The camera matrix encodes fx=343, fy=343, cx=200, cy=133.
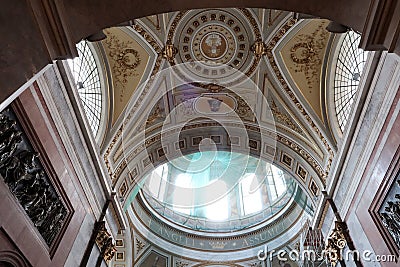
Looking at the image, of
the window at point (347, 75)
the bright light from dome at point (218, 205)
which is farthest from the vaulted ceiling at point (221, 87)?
the bright light from dome at point (218, 205)

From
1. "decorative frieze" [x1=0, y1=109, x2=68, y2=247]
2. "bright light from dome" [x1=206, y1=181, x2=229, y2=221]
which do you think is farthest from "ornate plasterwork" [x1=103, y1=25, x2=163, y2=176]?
"bright light from dome" [x1=206, y1=181, x2=229, y2=221]

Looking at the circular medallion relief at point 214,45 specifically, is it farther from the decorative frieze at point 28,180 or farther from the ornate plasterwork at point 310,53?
the decorative frieze at point 28,180

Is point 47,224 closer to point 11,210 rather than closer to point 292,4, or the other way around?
point 11,210

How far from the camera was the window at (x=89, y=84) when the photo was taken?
27.0 ft

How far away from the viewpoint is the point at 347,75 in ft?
28.3

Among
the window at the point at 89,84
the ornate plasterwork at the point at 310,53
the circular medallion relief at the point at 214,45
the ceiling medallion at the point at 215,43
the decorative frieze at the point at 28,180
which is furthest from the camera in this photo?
the circular medallion relief at the point at 214,45

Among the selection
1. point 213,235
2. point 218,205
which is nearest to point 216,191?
point 218,205

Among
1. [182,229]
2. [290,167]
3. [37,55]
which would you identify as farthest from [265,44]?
[182,229]

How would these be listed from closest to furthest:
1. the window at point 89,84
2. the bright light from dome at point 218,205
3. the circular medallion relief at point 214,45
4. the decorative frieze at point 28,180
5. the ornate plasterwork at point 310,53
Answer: the decorative frieze at point 28,180 < the window at point 89,84 < the ornate plasterwork at point 310,53 < the circular medallion relief at point 214,45 < the bright light from dome at point 218,205

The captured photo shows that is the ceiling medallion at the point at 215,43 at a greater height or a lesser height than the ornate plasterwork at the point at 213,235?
lesser

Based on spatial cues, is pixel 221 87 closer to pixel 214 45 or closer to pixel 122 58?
pixel 214 45

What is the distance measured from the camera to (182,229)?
19266 mm

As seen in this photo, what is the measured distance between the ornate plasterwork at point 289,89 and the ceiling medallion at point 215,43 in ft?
1.42

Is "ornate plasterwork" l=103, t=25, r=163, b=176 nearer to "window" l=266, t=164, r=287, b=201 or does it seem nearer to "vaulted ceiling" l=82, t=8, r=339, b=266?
"vaulted ceiling" l=82, t=8, r=339, b=266
